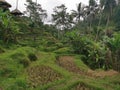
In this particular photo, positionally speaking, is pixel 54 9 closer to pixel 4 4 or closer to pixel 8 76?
pixel 4 4

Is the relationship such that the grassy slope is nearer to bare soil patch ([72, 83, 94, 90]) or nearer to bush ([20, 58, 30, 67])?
bush ([20, 58, 30, 67])

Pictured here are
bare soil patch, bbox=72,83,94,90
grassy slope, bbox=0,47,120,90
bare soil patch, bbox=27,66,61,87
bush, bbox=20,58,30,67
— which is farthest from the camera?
bush, bbox=20,58,30,67

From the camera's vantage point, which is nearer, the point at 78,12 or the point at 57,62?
the point at 57,62

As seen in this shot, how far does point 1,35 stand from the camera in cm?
3231

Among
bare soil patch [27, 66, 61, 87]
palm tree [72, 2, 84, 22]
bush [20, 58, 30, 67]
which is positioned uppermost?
palm tree [72, 2, 84, 22]

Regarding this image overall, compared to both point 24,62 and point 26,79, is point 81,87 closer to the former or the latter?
point 26,79

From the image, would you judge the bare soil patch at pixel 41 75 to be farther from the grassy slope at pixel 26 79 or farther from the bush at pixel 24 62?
the bush at pixel 24 62

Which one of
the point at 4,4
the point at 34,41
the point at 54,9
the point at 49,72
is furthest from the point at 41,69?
the point at 54,9

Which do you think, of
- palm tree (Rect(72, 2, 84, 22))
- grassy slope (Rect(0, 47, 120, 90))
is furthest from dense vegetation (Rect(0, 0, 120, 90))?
palm tree (Rect(72, 2, 84, 22))

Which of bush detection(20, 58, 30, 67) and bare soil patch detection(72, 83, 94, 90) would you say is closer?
bare soil patch detection(72, 83, 94, 90)

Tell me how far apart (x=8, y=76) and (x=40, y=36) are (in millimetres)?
30034

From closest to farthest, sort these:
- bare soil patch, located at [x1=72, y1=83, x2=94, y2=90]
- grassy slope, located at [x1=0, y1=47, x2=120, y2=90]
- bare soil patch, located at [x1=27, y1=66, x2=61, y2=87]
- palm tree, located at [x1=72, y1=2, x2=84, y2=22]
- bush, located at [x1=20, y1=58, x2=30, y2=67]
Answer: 1. bare soil patch, located at [x1=72, y1=83, x2=94, y2=90]
2. grassy slope, located at [x1=0, y1=47, x2=120, y2=90]
3. bare soil patch, located at [x1=27, y1=66, x2=61, y2=87]
4. bush, located at [x1=20, y1=58, x2=30, y2=67]
5. palm tree, located at [x1=72, y1=2, x2=84, y2=22]

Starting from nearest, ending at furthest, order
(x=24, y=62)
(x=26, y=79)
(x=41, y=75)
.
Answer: (x=26, y=79)
(x=41, y=75)
(x=24, y=62)

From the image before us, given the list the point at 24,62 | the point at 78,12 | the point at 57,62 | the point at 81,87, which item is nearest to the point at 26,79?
the point at 81,87
